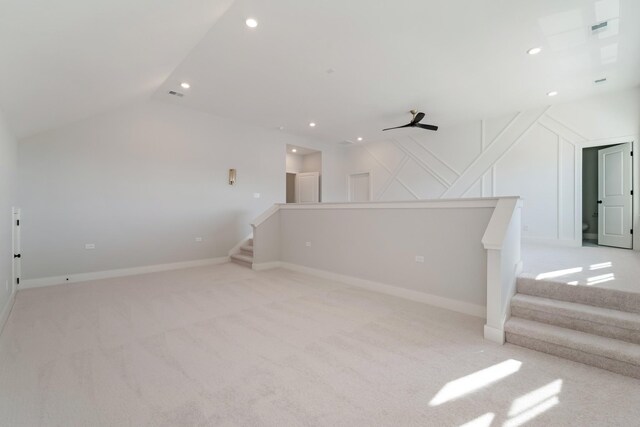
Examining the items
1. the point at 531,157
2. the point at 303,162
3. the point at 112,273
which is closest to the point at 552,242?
the point at 531,157

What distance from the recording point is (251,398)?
5.86 ft

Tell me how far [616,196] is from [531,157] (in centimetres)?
157

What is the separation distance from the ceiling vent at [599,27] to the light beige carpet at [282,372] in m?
3.72

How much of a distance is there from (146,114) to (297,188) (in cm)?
496

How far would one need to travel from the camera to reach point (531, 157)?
5.96m

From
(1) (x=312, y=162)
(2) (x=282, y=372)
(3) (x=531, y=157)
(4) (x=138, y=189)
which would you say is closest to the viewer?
(2) (x=282, y=372)

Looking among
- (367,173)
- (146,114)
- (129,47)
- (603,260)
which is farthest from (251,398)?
(367,173)

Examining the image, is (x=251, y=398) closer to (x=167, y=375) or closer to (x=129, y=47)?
(x=167, y=375)

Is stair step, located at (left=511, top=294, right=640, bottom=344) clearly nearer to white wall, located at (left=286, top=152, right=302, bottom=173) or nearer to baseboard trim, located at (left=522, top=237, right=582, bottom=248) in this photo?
baseboard trim, located at (left=522, top=237, right=582, bottom=248)

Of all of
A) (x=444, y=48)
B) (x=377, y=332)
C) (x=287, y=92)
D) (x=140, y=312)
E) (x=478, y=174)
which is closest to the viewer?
(x=377, y=332)

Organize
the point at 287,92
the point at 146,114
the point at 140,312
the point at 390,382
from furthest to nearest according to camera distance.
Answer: the point at 146,114
the point at 287,92
the point at 140,312
the point at 390,382

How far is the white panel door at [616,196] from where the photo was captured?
197 inches

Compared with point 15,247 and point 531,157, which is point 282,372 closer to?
point 15,247

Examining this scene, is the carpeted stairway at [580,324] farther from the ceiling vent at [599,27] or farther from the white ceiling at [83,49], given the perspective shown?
the white ceiling at [83,49]
